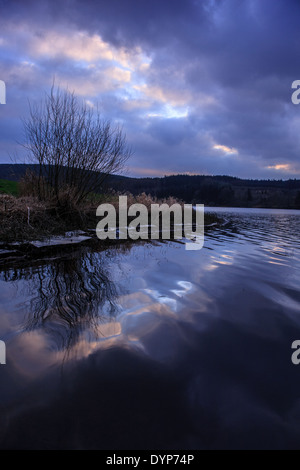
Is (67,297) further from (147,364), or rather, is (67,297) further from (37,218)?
(37,218)

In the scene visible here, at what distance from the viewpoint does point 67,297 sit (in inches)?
119

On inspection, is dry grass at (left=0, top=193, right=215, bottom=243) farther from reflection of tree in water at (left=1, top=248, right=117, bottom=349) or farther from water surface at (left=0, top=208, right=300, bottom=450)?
water surface at (left=0, top=208, right=300, bottom=450)

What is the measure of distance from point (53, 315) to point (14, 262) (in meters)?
2.76

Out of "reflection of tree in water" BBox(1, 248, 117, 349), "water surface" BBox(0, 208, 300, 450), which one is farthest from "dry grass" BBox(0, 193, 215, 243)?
"water surface" BBox(0, 208, 300, 450)

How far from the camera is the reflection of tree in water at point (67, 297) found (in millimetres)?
2304

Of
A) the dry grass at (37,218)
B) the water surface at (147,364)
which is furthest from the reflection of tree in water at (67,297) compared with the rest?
the dry grass at (37,218)

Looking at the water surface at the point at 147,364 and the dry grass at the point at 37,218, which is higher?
the dry grass at the point at 37,218

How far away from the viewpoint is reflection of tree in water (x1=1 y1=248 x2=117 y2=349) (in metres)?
2.30

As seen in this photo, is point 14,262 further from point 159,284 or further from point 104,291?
point 159,284

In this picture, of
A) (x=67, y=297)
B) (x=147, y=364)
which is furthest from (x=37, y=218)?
(x=147, y=364)

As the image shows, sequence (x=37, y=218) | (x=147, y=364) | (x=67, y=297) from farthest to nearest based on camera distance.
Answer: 1. (x=37, y=218)
2. (x=67, y=297)
3. (x=147, y=364)

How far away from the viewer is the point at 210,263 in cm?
513

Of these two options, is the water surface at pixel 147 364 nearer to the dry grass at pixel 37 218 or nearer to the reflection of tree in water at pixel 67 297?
the reflection of tree in water at pixel 67 297

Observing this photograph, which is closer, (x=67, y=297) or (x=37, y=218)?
(x=67, y=297)
